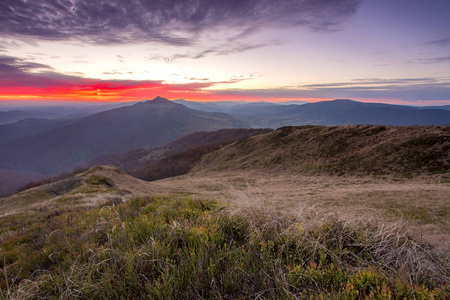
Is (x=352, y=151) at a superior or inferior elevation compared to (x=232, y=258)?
inferior

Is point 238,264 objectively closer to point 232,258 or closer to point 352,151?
point 232,258

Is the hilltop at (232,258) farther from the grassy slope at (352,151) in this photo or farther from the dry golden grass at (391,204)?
the grassy slope at (352,151)

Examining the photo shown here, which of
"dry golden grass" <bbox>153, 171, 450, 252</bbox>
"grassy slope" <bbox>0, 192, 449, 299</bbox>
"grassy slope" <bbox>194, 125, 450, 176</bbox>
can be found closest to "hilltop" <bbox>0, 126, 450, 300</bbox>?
"grassy slope" <bbox>0, 192, 449, 299</bbox>

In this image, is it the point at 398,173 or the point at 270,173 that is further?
the point at 270,173

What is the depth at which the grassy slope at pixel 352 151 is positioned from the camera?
26.1 meters

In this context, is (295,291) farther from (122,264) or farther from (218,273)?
(122,264)

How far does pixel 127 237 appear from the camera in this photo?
4312 millimetres

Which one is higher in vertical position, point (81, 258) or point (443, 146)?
point (81, 258)

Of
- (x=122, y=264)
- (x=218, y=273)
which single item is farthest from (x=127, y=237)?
(x=218, y=273)

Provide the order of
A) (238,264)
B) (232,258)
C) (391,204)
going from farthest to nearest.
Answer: (391,204)
(232,258)
(238,264)

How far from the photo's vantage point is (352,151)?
118 feet

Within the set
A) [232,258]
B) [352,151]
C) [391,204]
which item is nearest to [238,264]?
[232,258]

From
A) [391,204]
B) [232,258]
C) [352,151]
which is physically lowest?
[352,151]

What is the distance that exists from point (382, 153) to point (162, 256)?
3656 centimetres
